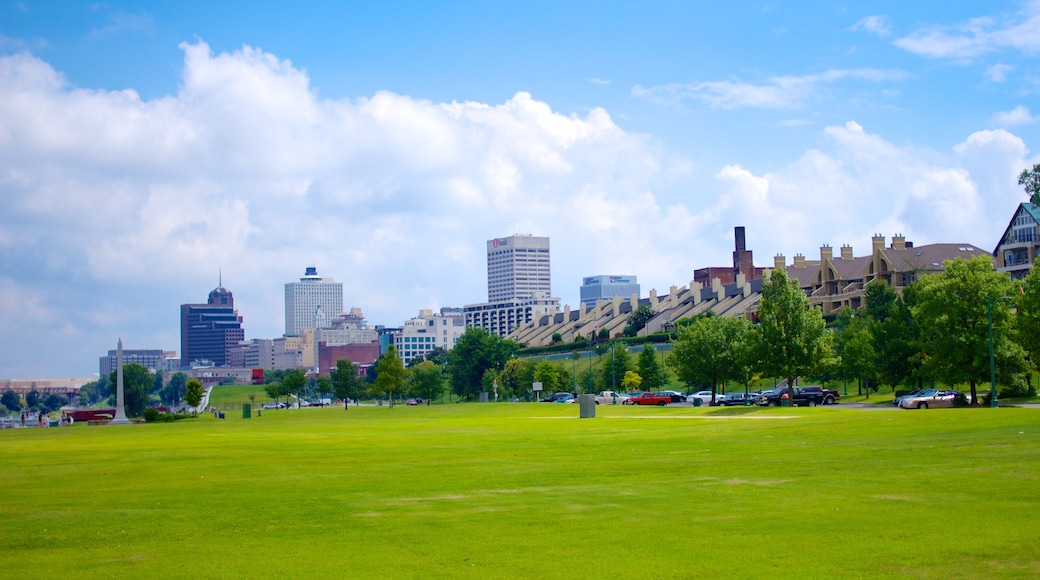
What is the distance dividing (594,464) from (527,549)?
1250 cm

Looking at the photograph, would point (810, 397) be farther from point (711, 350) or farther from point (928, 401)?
point (711, 350)

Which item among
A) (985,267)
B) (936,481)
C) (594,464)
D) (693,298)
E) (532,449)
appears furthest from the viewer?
(693,298)

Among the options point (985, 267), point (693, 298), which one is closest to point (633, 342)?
point (693, 298)

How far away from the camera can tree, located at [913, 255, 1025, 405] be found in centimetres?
6222

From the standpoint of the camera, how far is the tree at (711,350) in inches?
3723

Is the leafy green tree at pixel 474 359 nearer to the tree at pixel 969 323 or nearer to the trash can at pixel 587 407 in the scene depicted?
the trash can at pixel 587 407

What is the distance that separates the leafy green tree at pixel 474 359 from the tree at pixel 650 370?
122 ft

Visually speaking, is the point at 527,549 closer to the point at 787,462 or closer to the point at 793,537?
the point at 793,537

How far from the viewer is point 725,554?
14.4 m

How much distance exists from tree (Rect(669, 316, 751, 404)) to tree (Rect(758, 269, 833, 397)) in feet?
64.8

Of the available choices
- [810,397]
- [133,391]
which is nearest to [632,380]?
[810,397]

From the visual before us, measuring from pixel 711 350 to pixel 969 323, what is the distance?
3343 cm

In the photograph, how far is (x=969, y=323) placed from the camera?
63.5 meters

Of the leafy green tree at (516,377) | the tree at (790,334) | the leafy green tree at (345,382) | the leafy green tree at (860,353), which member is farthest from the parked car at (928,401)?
the leafy green tree at (345,382)
